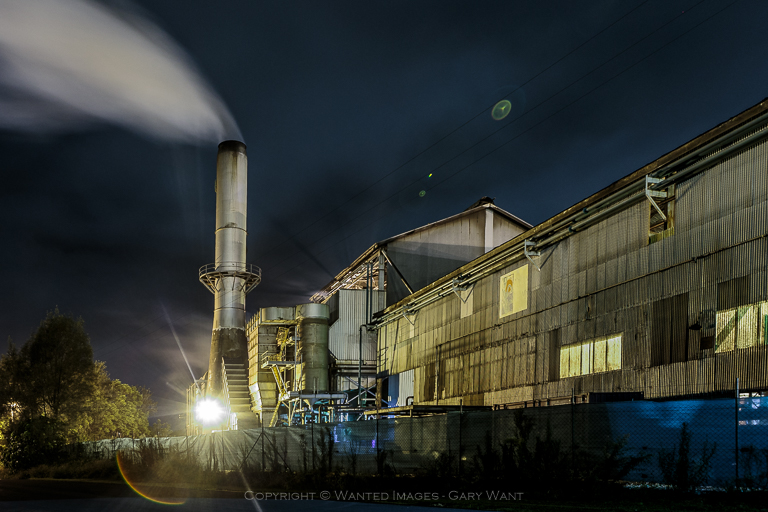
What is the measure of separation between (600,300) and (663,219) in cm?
363

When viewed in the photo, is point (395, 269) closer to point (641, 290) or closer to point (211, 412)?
point (211, 412)

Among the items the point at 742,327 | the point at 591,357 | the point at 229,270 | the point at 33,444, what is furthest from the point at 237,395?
the point at 742,327

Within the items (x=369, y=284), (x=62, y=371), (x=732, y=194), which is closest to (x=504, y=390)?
(x=732, y=194)

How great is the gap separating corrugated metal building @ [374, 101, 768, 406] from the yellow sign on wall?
2.0 inches

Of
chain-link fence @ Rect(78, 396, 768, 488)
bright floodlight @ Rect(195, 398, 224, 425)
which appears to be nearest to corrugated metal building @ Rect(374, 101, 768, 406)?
chain-link fence @ Rect(78, 396, 768, 488)

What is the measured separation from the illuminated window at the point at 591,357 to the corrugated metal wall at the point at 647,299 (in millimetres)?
212

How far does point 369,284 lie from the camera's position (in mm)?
46906

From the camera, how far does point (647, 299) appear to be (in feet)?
66.5

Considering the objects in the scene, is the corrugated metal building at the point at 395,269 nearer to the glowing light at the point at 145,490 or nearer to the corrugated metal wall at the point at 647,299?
the corrugated metal wall at the point at 647,299

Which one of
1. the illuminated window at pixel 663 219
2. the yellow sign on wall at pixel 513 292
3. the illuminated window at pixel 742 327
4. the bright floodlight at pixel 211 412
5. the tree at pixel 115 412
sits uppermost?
the illuminated window at pixel 663 219

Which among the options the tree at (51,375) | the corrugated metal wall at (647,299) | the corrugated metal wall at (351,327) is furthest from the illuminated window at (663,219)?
the tree at (51,375)

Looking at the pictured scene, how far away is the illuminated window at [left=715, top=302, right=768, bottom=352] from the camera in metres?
16.4

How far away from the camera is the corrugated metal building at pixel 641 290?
17125 mm

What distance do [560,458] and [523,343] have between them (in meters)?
12.5
